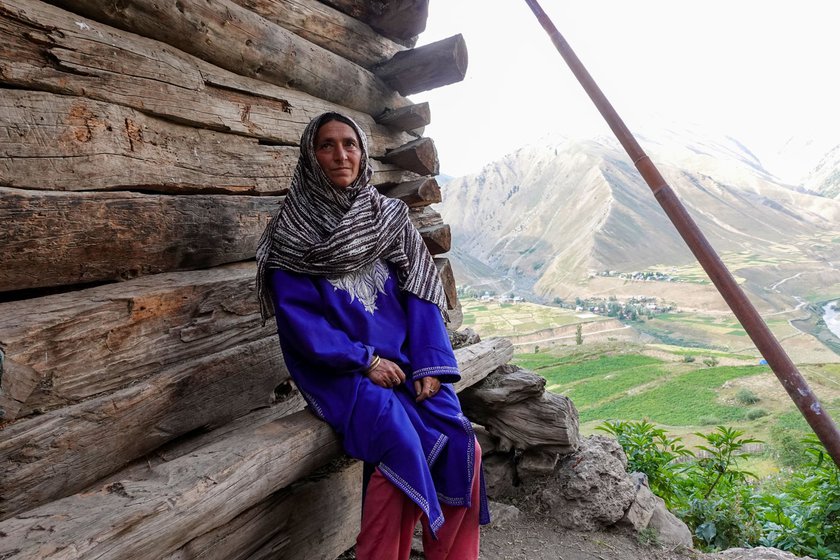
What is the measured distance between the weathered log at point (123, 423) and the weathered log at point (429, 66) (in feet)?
7.51

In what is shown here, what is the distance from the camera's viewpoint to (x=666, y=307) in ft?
269

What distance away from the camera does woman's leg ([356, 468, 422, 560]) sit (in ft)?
6.34

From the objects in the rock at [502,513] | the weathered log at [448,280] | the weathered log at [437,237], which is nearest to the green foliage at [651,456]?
the rock at [502,513]

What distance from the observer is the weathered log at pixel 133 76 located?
188 cm

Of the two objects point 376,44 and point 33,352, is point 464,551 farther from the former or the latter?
point 376,44

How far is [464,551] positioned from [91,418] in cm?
149

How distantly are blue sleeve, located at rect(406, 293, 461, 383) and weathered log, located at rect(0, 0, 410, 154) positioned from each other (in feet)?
4.33

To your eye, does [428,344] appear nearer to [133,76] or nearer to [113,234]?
[113,234]

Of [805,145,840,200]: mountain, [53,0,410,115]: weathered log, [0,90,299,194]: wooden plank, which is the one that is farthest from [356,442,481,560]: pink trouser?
[805,145,840,200]: mountain

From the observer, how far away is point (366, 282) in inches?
91.8

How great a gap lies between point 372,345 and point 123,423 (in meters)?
0.96

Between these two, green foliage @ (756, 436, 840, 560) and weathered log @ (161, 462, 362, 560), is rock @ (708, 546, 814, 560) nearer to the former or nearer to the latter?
green foliage @ (756, 436, 840, 560)

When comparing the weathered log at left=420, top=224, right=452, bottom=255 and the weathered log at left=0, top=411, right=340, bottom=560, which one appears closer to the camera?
the weathered log at left=0, top=411, right=340, bottom=560

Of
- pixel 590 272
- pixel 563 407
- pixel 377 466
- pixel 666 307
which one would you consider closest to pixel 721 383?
pixel 563 407
